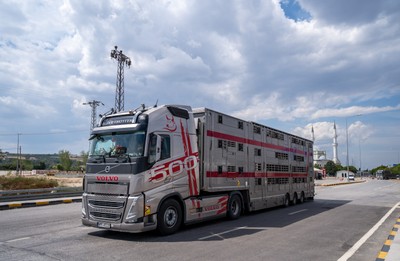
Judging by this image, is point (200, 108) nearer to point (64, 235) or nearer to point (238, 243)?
point (238, 243)

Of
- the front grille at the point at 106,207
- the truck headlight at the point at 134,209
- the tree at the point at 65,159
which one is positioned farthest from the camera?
the tree at the point at 65,159

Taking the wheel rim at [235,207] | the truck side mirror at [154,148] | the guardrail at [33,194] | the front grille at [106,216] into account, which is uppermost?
the truck side mirror at [154,148]

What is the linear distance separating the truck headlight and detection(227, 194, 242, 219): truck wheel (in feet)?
15.7

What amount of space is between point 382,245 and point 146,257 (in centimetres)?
602

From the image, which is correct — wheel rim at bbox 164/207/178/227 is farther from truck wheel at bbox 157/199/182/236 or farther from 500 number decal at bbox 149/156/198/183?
500 number decal at bbox 149/156/198/183

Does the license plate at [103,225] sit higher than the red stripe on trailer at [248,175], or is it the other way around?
the red stripe on trailer at [248,175]

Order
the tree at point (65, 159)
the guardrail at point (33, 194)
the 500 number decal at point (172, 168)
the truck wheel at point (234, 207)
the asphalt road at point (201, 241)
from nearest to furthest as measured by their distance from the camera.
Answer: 1. the asphalt road at point (201, 241)
2. the 500 number decal at point (172, 168)
3. the truck wheel at point (234, 207)
4. the guardrail at point (33, 194)
5. the tree at point (65, 159)

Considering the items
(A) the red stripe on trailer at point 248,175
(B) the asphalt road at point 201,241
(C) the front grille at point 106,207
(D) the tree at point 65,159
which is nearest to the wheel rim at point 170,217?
(B) the asphalt road at point 201,241

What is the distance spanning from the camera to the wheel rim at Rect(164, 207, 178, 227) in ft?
31.2

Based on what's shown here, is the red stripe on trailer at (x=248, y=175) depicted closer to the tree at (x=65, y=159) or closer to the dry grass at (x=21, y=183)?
the dry grass at (x=21, y=183)

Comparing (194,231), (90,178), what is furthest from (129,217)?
(194,231)

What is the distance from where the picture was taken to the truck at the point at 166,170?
8844mm

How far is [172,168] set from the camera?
32.3 feet

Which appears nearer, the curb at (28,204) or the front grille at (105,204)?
the front grille at (105,204)
